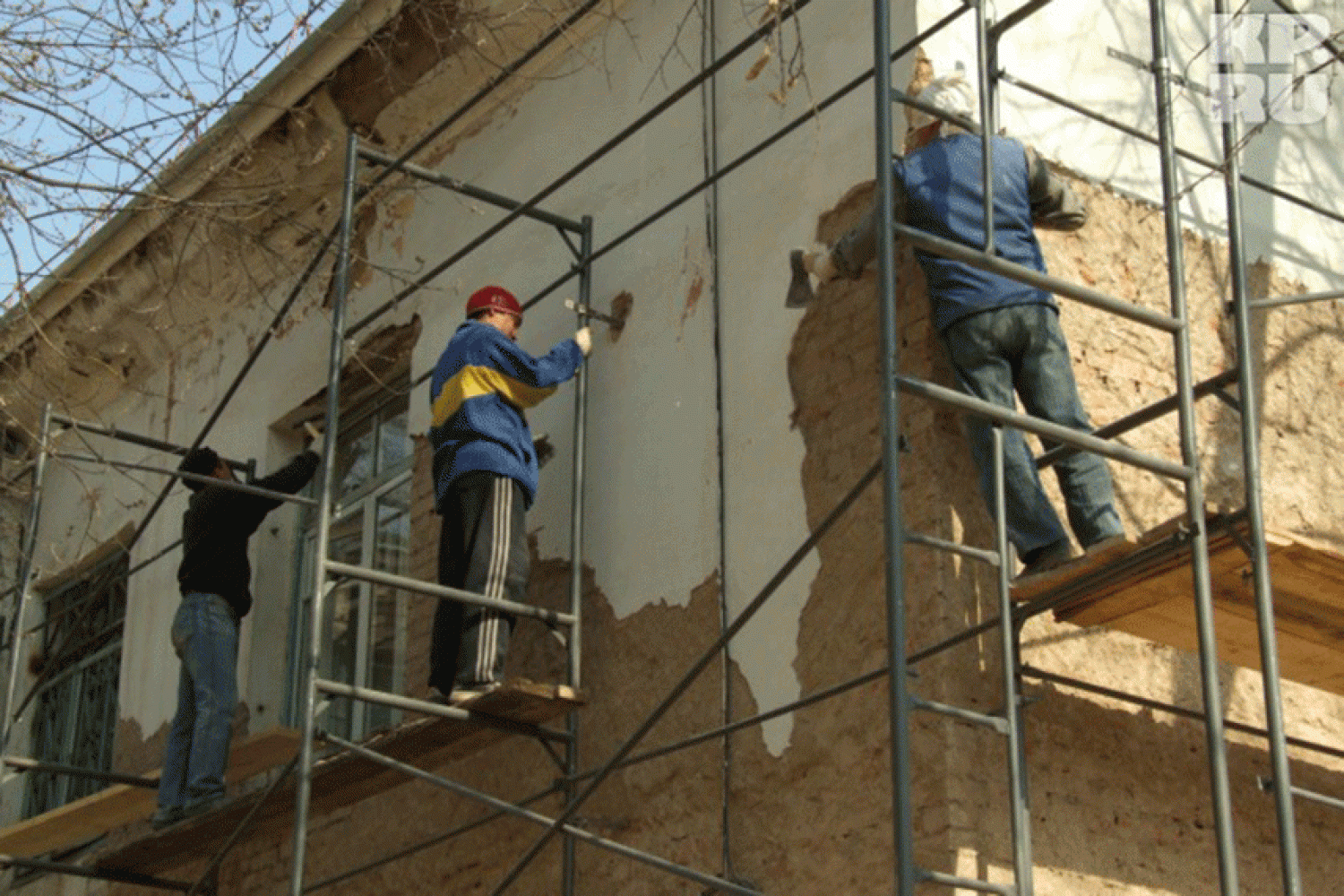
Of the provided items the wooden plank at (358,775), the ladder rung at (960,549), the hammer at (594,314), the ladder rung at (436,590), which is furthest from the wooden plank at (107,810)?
the ladder rung at (960,549)

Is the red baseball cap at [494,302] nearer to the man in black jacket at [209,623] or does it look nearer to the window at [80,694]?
the man in black jacket at [209,623]

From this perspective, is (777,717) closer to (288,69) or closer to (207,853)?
(207,853)

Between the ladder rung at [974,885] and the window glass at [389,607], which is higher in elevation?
the window glass at [389,607]

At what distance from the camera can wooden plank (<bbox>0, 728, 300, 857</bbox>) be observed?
370 inches

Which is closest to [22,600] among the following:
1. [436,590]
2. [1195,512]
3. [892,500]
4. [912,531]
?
[436,590]

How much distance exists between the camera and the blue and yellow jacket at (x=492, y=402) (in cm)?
842

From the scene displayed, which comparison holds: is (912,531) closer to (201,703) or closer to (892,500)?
(892,500)

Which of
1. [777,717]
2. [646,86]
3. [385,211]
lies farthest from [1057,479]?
[385,211]

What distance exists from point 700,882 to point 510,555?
159 centimetres

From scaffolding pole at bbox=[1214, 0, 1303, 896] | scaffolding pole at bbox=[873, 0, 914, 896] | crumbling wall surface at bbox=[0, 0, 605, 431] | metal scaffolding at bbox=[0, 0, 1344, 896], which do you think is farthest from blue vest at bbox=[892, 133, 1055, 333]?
crumbling wall surface at bbox=[0, 0, 605, 431]

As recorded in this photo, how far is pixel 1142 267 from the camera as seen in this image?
8273 millimetres

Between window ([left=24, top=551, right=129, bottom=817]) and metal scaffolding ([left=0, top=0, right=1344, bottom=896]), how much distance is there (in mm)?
3740

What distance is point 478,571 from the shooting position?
8.30m

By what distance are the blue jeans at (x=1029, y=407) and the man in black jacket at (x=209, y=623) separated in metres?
3.49
